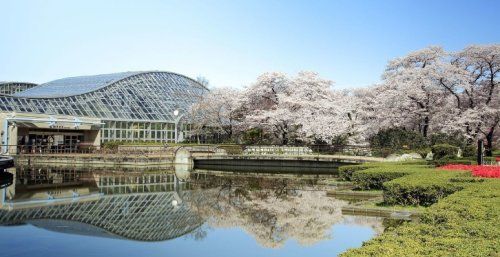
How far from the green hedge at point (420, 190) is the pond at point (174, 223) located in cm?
127

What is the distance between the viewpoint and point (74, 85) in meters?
A: 69.3

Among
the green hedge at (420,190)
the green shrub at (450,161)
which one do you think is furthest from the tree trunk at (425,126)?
the green hedge at (420,190)

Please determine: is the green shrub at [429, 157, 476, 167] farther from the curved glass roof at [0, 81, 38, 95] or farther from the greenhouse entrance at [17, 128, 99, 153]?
the curved glass roof at [0, 81, 38, 95]

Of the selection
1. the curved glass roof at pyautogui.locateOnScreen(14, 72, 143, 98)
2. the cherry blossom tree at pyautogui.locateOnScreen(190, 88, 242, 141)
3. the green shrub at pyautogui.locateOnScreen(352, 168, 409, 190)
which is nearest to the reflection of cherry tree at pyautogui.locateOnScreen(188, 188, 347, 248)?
the green shrub at pyautogui.locateOnScreen(352, 168, 409, 190)

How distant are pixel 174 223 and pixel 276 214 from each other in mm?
3907

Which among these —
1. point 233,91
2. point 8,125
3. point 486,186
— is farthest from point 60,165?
point 486,186

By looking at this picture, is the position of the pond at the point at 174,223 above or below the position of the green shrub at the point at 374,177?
below

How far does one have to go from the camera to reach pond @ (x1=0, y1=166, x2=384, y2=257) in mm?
11914

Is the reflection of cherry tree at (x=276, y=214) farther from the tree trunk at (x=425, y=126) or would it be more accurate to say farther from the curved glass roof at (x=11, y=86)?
the curved glass roof at (x=11, y=86)

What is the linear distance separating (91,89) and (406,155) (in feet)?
136

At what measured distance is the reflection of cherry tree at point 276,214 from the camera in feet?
44.7

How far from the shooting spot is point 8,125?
4638 centimetres

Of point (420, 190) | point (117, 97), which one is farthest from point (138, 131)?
point (420, 190)

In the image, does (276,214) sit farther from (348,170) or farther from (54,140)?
(54,140)
